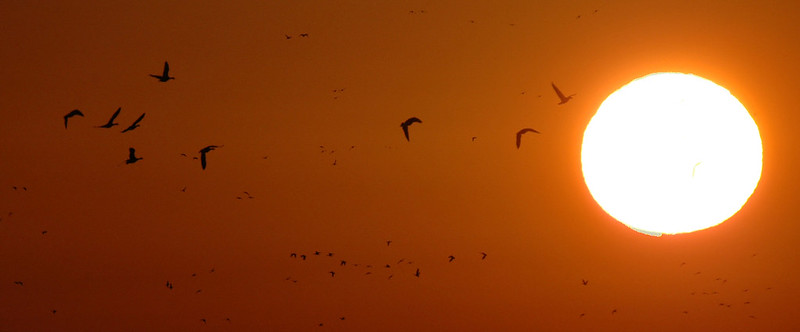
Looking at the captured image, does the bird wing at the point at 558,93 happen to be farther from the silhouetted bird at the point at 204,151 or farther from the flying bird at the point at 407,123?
the silhouetted bird at the point at 204,151

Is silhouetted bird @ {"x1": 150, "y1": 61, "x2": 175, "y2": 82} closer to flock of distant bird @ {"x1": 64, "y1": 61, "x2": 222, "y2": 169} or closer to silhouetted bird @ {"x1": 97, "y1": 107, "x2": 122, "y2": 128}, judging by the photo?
flock of distant bird @ {"x1": 64, "y1": 61, "x2": 222, "y2": 169}

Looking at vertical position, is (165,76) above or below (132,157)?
above

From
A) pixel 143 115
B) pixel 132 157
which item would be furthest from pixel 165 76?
pixel 132 157

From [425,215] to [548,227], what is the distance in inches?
12.1

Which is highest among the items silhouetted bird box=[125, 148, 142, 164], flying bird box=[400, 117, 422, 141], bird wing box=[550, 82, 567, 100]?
bird wing box=[550, 82, 567, 100]

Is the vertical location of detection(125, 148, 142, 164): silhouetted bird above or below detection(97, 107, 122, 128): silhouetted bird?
below

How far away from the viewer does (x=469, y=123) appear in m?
1.64

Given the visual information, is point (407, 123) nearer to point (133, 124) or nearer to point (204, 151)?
point (204, 151)

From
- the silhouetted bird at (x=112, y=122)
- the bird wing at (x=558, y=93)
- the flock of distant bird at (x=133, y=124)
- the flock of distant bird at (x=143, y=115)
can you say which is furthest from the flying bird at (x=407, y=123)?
the silhouetted bird at (x=112, y=122)

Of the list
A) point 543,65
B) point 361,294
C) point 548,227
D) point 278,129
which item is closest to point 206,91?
point 278,129

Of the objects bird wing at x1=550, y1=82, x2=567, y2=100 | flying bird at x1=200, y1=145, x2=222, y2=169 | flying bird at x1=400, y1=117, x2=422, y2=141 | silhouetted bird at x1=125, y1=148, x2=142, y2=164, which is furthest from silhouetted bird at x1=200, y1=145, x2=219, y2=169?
bird wing at x1=550, y1=82, x2=567, y2=100

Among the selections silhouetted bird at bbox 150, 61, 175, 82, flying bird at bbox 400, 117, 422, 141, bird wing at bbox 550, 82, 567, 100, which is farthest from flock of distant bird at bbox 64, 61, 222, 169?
bird wing at bbox 550, 82, 567, 100

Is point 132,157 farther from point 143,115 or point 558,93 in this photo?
point 558,93

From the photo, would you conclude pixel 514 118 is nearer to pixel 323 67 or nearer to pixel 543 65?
pixel 543 65
